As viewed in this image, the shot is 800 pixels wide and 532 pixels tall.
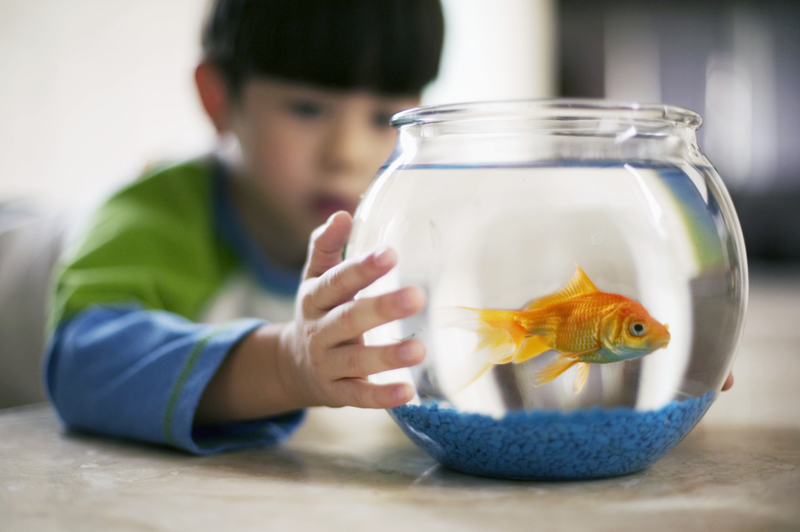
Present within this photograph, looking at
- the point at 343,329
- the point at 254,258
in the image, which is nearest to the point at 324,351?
the point at 343,329

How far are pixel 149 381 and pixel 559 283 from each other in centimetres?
42

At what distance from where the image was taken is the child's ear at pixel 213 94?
1318 mm

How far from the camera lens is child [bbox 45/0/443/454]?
1.82 feet

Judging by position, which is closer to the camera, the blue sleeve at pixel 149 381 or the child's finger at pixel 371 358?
the child's finger at pixel 371 358

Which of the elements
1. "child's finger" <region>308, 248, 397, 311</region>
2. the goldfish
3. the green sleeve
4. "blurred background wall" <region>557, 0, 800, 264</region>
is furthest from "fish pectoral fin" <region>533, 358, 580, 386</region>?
"blurred background wall" <region>557, 0, 800, 264</region>

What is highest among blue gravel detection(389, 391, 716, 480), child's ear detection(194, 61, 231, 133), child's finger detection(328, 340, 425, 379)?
child's ear detection(194, 61, 231, 133)

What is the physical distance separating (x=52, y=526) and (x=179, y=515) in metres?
0.07

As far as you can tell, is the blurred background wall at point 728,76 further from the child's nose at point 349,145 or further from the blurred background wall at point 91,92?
the child's nose at point 349,145

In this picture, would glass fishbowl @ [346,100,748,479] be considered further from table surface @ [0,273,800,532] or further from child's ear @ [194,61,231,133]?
child's ear @ [194,61,231,133]

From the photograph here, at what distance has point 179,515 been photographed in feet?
1.44

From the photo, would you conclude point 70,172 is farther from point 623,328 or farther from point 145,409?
point 623,328

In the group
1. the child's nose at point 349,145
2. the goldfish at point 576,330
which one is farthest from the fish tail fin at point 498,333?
the child's nose at point 349,145

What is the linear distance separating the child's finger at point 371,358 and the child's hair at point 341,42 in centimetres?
70

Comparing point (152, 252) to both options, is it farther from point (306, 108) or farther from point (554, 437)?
point (554, 437)
